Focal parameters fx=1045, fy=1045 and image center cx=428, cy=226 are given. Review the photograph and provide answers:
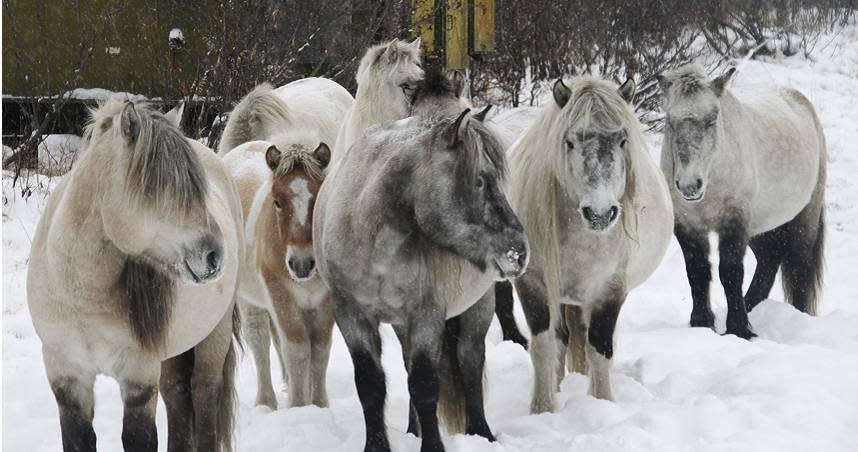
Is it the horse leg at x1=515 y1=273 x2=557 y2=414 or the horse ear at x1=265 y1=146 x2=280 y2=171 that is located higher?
the horse ear at x1=265 y1=146 x2=280 y2=171

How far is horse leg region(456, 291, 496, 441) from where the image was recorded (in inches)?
183

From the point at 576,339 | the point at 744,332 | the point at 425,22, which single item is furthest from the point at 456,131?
the point at 425,22

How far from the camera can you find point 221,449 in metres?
4.63

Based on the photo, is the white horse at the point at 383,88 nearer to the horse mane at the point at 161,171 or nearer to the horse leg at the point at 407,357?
the horse leg at the point at 407,357

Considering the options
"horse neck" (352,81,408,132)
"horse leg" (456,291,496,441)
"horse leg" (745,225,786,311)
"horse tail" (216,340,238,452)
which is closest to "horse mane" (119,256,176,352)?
"horse tail" (216,340,238,452)

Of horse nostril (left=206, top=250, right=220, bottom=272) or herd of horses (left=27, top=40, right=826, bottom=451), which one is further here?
herd of horses (left=27, top=40, right=826, bottom=451)

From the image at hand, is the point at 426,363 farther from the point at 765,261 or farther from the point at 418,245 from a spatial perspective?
the point at 765,261

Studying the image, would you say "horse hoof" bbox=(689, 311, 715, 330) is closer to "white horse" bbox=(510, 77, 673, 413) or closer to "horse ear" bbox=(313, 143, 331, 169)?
"white horse" bbox=(510, 77, 673, 413)

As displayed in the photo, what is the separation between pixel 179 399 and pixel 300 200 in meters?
1.17

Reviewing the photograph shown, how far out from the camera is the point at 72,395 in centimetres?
391

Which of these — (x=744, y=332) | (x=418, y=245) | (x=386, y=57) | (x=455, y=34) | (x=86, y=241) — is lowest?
(x=744, y=332)

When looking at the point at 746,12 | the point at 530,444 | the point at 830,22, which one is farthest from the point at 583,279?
the point at 830,22

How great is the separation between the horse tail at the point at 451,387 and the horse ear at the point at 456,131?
3.13 feet

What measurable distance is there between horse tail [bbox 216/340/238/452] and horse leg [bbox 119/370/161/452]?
1.94ft
